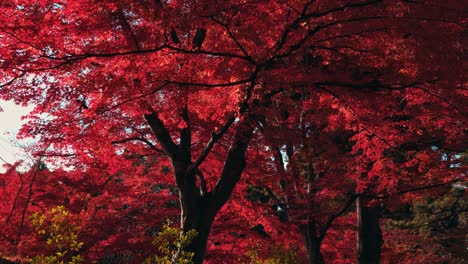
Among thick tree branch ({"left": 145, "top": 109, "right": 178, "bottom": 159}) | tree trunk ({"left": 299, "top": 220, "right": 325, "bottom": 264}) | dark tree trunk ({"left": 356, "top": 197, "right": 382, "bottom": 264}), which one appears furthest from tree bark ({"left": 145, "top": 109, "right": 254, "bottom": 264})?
dark tree trunk ({"left": 356, "top": 197, "right": 382, "bottom": 264})

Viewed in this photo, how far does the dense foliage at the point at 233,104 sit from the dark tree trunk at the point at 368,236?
1.4 inches

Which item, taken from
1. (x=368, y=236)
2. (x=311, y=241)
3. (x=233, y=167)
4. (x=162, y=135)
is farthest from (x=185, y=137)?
(x=368, y=236)

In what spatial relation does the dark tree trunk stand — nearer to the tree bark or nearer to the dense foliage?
the dense foliage

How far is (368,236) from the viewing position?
414 inches

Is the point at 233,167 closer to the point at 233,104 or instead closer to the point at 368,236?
the point at 233,104

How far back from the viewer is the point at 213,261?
11.2 m

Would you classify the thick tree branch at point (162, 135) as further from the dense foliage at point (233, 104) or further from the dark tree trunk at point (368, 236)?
the dark tree trunk at point (368, 236)

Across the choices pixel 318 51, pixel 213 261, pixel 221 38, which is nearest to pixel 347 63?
pixel 318 51

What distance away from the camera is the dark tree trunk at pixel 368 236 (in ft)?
34.0

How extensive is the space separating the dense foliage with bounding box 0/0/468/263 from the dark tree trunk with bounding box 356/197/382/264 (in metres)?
0.03

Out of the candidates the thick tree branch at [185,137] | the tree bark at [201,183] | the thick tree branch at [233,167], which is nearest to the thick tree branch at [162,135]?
the tree bark at [201,183]

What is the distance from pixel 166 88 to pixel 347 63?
333 centimetres

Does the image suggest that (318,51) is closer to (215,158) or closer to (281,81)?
(281,81)

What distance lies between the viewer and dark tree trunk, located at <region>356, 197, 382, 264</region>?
10.4m
